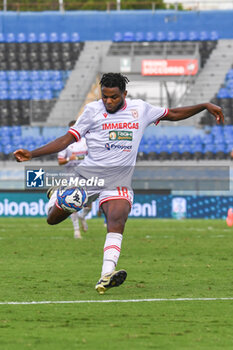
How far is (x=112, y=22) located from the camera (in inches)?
Answer: 1576

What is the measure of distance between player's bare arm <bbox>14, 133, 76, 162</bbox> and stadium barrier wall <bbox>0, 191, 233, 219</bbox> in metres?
18.1

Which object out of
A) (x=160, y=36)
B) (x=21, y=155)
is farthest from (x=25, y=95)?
(x=21, y=155)

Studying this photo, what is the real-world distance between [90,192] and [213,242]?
7.99 metres

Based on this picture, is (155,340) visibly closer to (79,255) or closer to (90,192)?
(90,192)

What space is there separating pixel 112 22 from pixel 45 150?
110 ft

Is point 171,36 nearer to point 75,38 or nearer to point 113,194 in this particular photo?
point 75,38

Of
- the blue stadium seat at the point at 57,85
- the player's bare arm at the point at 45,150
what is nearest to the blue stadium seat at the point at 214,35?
the blue stadium seat at the point at 57,85

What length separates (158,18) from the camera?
39.9 m

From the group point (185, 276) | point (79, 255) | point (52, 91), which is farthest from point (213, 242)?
point (52, 91)

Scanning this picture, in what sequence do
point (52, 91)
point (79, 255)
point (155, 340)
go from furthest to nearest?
point (52, 91) < point (79, 255) < point (155, 340)

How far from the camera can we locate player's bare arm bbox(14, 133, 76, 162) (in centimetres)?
721

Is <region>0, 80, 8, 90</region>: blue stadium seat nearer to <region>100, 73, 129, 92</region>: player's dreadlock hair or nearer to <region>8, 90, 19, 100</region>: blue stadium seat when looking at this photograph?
<region>8, 90, 19, 100</region>: blue stadium seat

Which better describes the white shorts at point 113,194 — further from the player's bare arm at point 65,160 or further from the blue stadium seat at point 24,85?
the blue stadium seat at point 24,85

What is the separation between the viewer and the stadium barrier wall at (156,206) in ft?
85.1
